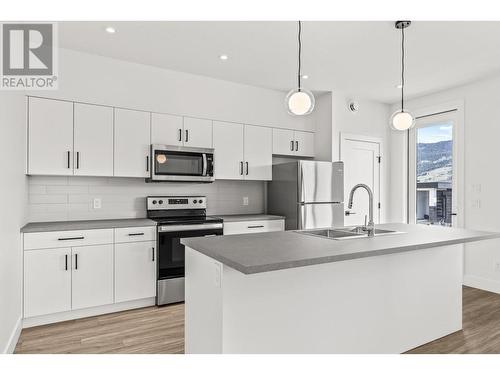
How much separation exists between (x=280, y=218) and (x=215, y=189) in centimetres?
94

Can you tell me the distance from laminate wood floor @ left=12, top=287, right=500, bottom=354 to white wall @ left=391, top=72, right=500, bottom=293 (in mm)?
846

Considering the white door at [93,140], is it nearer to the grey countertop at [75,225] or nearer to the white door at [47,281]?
the grey countertop at [75,225]

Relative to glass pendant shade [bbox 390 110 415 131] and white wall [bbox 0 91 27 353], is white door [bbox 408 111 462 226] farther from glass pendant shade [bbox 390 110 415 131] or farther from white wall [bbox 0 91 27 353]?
white wall [bbox 0 91 27 353]

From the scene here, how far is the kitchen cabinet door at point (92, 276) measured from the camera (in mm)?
3064

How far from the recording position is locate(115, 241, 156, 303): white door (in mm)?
3270

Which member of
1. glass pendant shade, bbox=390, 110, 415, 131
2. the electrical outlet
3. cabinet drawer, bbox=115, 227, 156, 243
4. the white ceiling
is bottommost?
cabinet drawer, bbox=115, 227, 156, 243

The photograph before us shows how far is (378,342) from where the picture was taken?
7.70ft

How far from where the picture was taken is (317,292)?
209cm

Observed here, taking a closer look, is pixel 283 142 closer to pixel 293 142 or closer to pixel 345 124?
pixel 293 142

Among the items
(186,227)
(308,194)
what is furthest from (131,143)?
(308,194)

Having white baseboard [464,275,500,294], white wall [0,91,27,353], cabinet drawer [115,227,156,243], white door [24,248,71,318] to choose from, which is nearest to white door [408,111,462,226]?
white baseboard [464,275,500,294]

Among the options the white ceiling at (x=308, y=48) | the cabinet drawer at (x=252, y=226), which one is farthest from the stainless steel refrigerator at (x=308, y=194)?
the white ceiling at (x=308, y=48)

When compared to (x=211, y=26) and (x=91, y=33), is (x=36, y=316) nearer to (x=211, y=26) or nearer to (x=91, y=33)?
(x=91, y=33)

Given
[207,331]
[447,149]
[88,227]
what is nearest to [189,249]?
[207,331]
